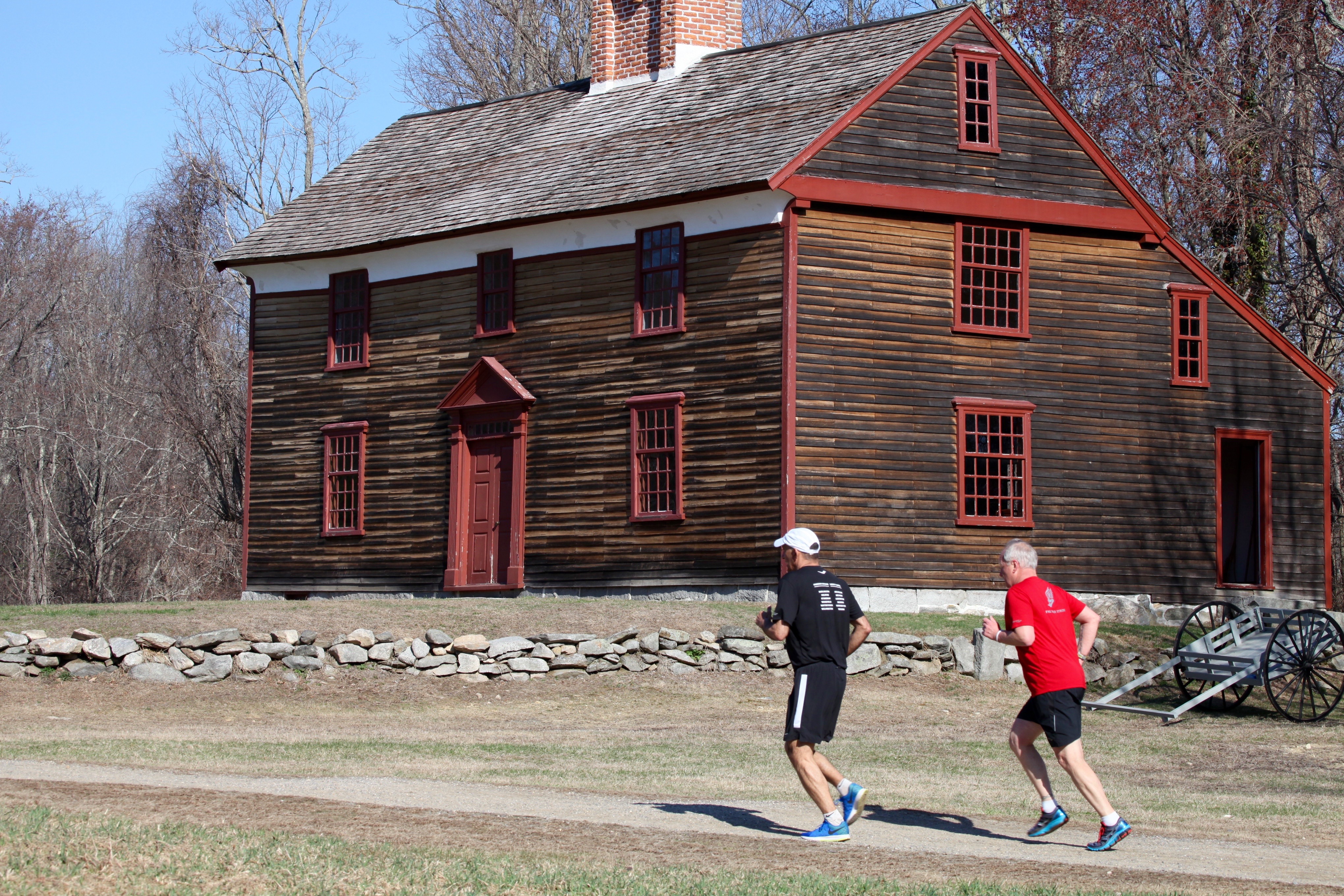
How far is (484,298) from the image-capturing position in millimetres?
26719

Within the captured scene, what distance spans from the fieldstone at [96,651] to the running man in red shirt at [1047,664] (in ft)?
41.6

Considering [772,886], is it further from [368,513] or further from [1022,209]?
[368,513]

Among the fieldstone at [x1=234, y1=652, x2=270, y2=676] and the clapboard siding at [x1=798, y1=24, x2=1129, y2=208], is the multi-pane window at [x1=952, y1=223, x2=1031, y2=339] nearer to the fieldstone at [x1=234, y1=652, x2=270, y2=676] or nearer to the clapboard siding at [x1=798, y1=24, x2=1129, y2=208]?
the clapboard siding at [x1=798, y1=24, x2=1129, y2=208]

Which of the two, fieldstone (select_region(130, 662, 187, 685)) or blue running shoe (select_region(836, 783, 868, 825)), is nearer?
blue running shoe (select_region(836, 783, 868, 825))

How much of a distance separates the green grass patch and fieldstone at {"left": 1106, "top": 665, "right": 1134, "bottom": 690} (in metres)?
12.7

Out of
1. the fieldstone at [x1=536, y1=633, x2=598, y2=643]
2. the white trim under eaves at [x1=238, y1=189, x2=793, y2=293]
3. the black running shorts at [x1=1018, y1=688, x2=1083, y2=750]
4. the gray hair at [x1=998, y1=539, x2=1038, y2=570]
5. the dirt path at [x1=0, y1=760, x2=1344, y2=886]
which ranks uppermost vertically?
the white trim under eaves at [x1=238, y1=189, x2=793, y2=293]

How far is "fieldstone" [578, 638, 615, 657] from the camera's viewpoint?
1991cm

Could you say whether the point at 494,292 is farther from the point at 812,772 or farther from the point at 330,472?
the point at 812,772

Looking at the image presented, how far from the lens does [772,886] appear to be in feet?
26.3

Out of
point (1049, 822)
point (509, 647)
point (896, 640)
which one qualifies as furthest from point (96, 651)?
point (1049, 822)

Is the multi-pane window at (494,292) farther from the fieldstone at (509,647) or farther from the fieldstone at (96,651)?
the fieldstone at (96,651)

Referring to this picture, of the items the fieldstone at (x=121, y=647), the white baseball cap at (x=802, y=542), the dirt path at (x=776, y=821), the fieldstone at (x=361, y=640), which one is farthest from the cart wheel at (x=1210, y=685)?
the fieldstone at (x=121, y=647)

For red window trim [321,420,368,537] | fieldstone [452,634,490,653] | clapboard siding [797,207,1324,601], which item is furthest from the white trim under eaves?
fieldstone [452,634,490,653]

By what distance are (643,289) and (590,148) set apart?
3.76 metres
